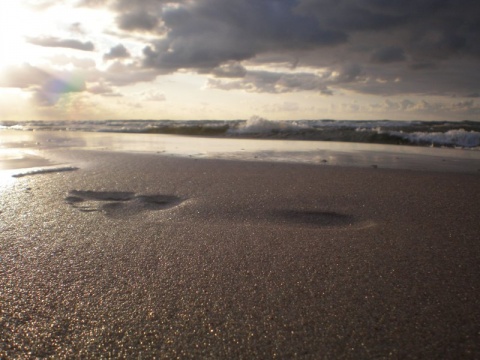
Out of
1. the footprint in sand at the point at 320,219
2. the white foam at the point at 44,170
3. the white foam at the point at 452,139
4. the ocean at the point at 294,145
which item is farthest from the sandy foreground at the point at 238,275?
the white foam at the point at 452,139

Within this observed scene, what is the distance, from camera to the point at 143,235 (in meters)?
1.93

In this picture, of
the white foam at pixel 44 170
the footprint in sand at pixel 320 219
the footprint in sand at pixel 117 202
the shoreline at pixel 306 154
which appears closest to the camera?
the footprint in sand at pixel 320 219

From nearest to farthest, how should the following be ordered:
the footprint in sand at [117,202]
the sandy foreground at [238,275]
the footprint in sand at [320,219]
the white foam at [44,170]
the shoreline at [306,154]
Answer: the sandy foreground at [238,275] < the footprint in sand at [320,219] < the footprint in sand at [117,202] < the white foam at [44,170] < the shoreline at [306,154]

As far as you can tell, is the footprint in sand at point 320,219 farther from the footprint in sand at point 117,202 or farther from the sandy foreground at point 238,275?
the footprint in sand at point 117,202

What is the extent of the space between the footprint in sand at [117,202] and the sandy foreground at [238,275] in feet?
0.05

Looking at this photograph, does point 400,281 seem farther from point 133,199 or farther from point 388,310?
point 133,199

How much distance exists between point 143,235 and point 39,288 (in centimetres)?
65

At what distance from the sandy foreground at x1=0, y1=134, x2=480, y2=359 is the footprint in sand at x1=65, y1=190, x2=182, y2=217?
2cm

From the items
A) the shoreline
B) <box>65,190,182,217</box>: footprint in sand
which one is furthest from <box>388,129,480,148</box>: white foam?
<box>65,190,182,217</box>: footprint in sand

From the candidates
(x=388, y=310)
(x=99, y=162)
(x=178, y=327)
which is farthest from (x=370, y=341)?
(x=99, y=162)

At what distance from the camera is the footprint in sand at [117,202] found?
2.47 metres

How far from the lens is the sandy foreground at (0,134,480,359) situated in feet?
3.42

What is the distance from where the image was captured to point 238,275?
146 cm

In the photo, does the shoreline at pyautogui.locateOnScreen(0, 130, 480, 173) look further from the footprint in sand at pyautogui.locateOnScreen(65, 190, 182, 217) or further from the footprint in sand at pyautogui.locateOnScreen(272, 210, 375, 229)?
the footprint in sand at pyautogui.locateOnScreen(272, 210, 375, 229)
